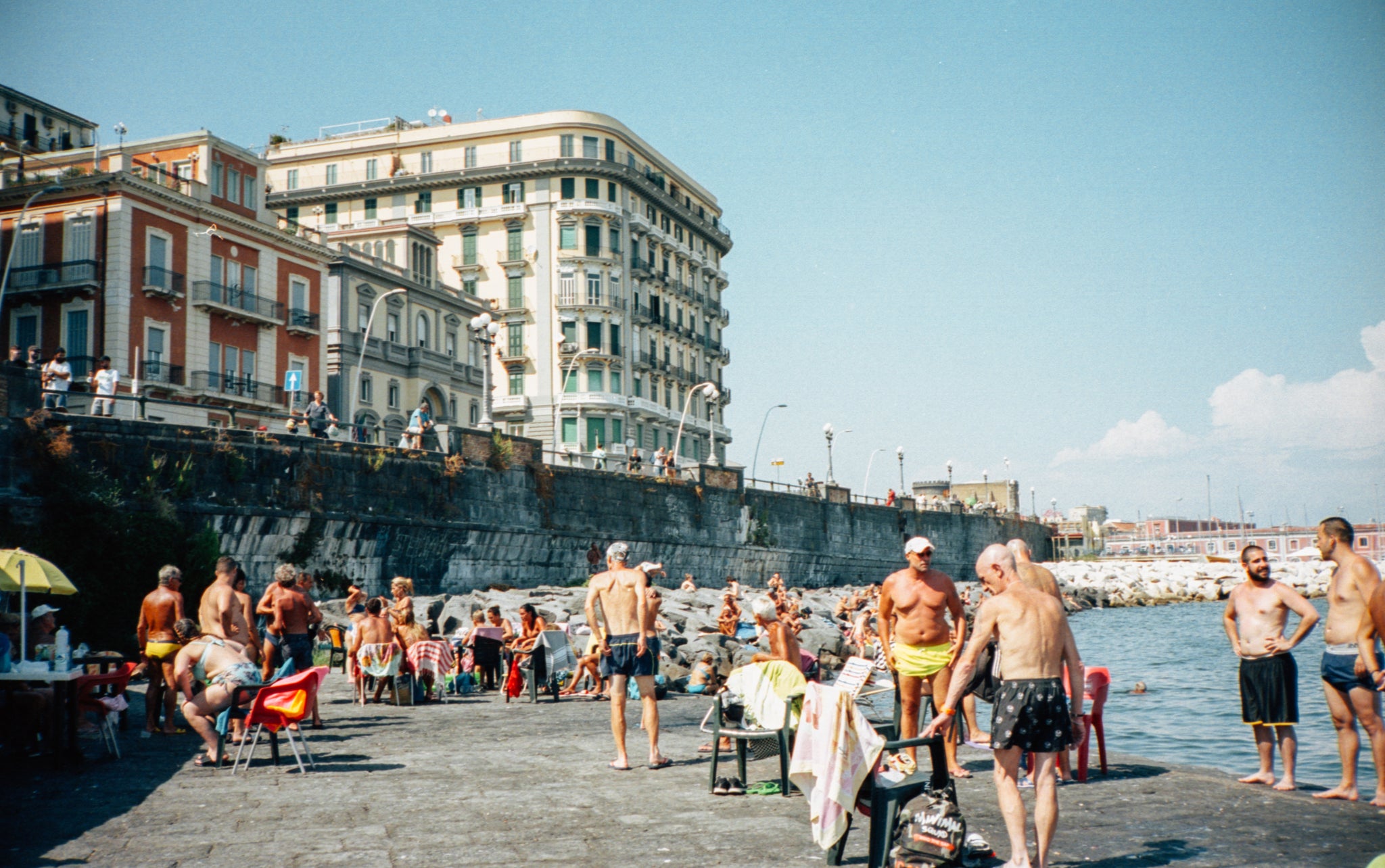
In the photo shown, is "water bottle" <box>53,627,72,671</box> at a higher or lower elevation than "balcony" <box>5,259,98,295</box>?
lower

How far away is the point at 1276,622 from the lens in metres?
7.59

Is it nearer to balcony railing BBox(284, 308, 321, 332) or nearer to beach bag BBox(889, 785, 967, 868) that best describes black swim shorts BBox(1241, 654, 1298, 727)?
beach bag BBox(889, 785, 967, 868)

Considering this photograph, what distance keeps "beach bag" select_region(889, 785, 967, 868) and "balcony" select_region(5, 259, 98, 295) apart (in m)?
32.4

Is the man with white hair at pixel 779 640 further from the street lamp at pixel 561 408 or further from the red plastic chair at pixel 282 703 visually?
the street lamp at pixel 561 408

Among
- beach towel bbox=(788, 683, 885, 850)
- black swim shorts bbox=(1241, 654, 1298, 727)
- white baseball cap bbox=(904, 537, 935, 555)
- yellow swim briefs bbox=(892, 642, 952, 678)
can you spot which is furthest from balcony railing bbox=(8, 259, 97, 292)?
black swim shorts bbox=(1241, 654, 1298, 727)

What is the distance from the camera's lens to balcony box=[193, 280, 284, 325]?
3434 cm

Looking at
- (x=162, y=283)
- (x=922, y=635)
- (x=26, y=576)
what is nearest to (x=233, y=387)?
(x=162, y=283)

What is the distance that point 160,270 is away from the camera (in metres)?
32.9

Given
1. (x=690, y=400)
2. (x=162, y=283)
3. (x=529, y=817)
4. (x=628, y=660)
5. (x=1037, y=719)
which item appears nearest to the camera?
(x=1037, y=719)

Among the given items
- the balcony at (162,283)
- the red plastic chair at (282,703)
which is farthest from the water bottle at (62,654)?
the balcony at (162,283)

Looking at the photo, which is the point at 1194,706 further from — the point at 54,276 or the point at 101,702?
the point at 54,276

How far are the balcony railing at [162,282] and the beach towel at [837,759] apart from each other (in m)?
31.7

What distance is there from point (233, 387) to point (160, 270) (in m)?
4.44

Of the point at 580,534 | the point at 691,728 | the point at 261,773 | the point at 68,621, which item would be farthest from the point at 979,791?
the point at 580,534
